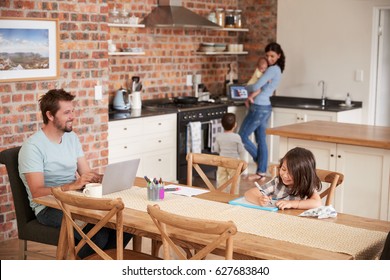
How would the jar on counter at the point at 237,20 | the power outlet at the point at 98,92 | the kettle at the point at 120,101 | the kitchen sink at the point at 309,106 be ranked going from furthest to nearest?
1. the jar on counter at the point at 237,20
2. the kitchen sink at the point at 309,106
3. the kettle at the point at 120,101
4. the power outlet at the point at 98,92

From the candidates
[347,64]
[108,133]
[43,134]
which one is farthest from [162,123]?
[43,134]

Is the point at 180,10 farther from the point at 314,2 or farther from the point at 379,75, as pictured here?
the point at 379,75

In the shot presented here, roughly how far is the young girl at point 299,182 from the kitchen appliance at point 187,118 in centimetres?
377

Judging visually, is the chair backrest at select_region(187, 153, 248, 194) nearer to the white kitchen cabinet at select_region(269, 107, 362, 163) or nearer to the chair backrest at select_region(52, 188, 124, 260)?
the chair backrest at select_region(52, 188, 124, 260)

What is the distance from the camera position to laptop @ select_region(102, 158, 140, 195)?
3.76 meters

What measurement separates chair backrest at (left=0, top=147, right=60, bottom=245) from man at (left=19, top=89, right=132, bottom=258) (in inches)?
1.7

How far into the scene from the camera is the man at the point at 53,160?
12.9 ft

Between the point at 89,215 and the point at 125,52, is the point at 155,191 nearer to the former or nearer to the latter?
the point at 89,215

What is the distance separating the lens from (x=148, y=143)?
7.04m

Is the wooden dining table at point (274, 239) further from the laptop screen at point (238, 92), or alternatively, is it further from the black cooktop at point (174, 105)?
the laptop screen at point (238, 92)

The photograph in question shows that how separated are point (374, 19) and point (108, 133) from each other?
3.49m

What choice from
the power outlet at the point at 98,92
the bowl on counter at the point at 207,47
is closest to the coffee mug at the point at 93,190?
the power outlet at the point at 98,92

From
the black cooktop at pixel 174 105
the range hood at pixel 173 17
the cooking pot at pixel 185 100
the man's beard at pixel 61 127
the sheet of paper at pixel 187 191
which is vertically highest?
the range hood at pixel 173 17

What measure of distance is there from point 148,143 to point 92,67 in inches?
50.1
